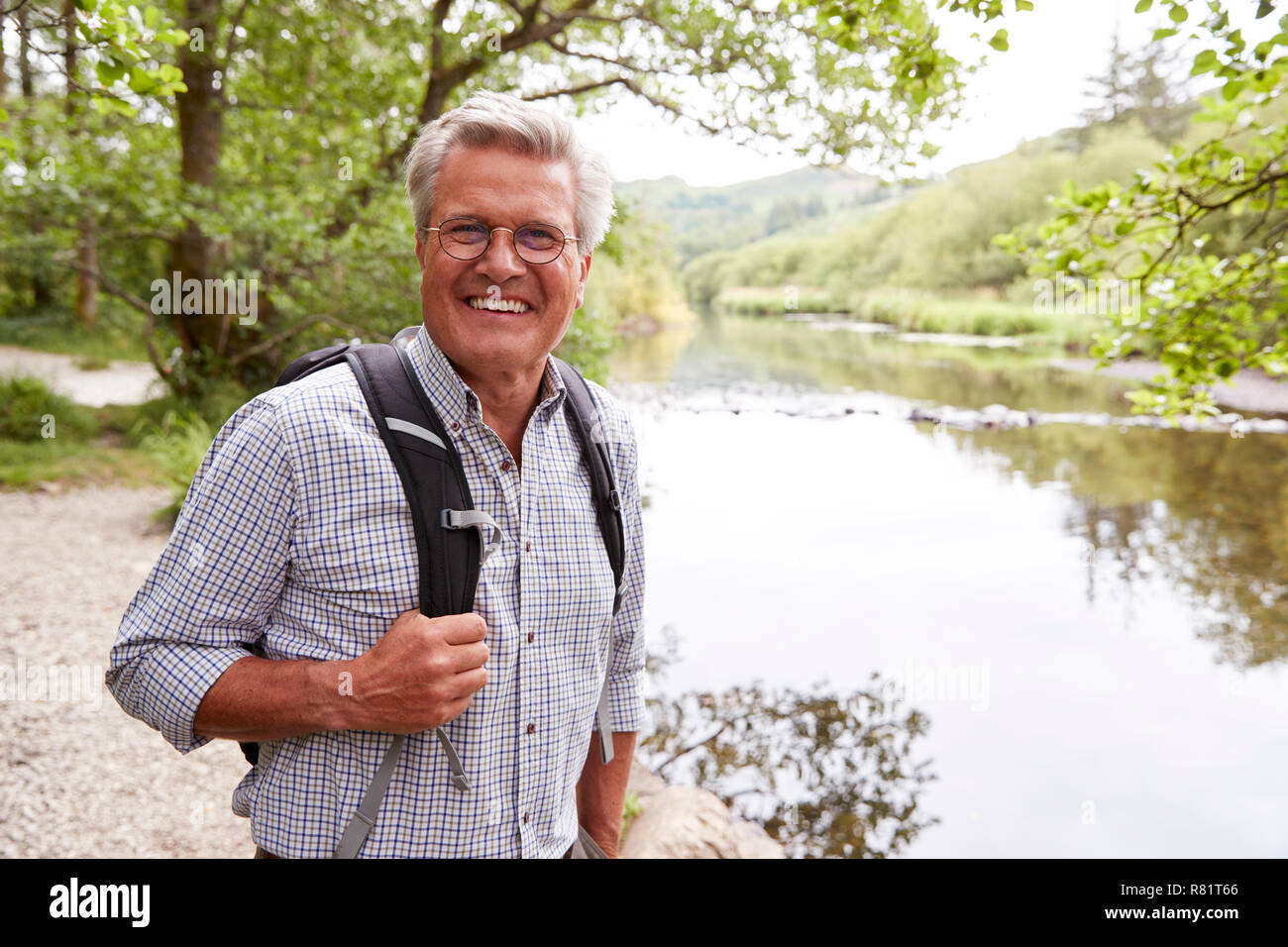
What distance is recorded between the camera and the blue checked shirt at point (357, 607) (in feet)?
4.18

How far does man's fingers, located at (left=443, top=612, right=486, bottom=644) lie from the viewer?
1285 millimetres

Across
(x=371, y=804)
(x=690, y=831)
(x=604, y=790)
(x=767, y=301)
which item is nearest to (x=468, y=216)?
(x=371, y=804)

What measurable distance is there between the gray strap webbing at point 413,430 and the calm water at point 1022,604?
4.18 meters

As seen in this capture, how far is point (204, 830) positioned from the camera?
12.5 feet

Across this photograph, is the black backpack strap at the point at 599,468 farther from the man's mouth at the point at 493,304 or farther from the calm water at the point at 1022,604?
the calm water at the point at 1022,604

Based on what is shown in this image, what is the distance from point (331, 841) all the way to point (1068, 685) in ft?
21.4

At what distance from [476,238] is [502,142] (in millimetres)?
165

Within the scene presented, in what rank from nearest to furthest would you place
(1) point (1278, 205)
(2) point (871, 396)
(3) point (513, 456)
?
1. (3) point (513, 456)
2. (1) point (1278, 205)
3. (2) point (871, 396)

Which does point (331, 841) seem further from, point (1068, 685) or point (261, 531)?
point (1068, 685)

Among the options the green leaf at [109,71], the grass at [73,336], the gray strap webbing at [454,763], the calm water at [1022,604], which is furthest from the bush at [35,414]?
the gray strap webbing at [454,763]

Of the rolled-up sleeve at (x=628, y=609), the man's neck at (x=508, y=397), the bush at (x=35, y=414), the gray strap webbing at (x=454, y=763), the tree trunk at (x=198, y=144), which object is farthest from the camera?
the bush at (x=35, y=414)

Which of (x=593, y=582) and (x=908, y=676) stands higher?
(x=593, y=582)

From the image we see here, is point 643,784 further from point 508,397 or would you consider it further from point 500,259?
point 500,259
